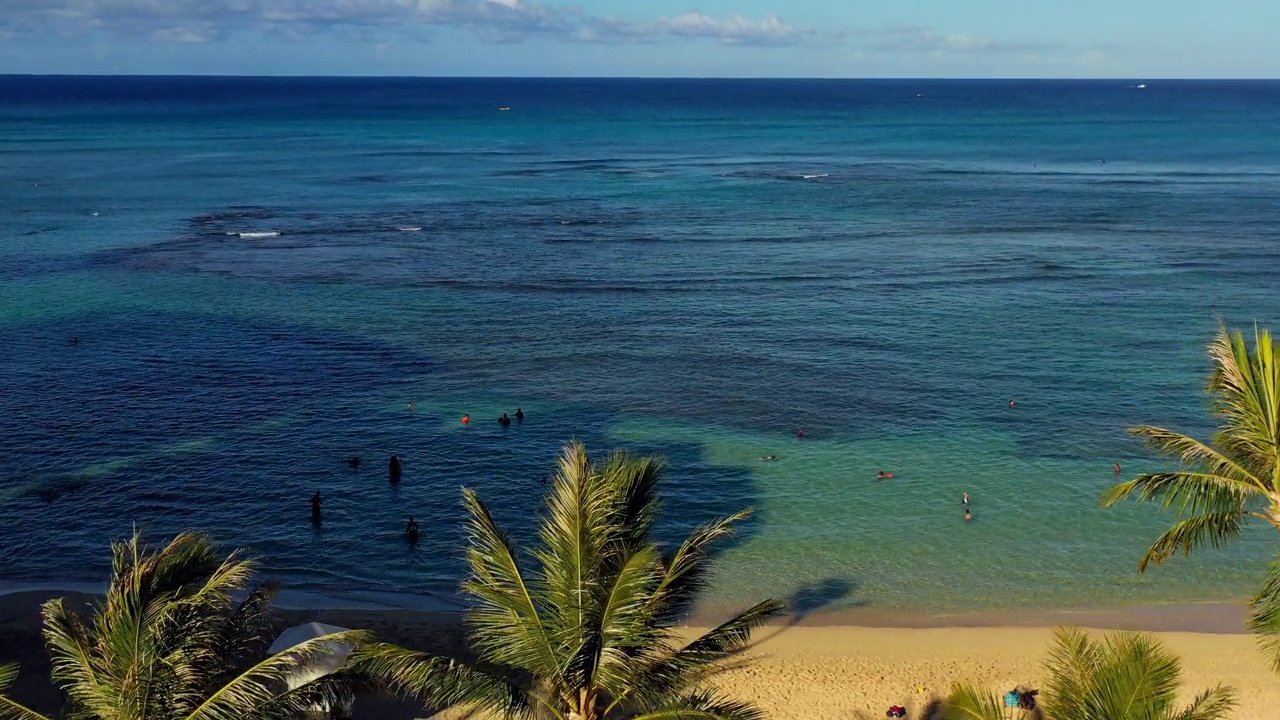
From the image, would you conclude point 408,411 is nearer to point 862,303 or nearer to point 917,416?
point 917,416

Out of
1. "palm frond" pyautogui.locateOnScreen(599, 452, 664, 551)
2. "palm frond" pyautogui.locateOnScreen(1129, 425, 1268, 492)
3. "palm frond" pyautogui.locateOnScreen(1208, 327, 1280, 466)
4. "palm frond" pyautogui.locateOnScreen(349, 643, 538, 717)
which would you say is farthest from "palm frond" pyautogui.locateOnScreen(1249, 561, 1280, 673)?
"palm frond" pyautogui.locateOnScreen(349, 643, 538, 717)

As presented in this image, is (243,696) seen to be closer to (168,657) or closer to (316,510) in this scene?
(168,657)

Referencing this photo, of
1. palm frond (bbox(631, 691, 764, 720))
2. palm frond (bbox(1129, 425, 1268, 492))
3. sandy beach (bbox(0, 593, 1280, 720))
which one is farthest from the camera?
sandy beach (bbox(0, 593, 1280, 720))

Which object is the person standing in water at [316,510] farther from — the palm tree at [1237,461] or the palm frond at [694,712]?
the palm tree at [1237,461]

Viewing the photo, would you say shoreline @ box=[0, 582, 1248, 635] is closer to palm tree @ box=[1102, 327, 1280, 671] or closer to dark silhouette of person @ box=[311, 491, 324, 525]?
dark silhouette of person @ box=[311, 491, 324, 525]

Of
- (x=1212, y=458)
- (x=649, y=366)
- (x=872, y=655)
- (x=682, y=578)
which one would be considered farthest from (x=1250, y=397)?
(x=649, y=366)

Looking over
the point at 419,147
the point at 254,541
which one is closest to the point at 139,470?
the point at 254,541

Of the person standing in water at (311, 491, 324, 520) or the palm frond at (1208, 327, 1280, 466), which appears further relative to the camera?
the person standing in water at (311, 491, 324, 520)

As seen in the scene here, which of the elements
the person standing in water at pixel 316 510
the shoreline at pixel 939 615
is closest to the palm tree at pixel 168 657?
the shoreline at pixel 939 615
